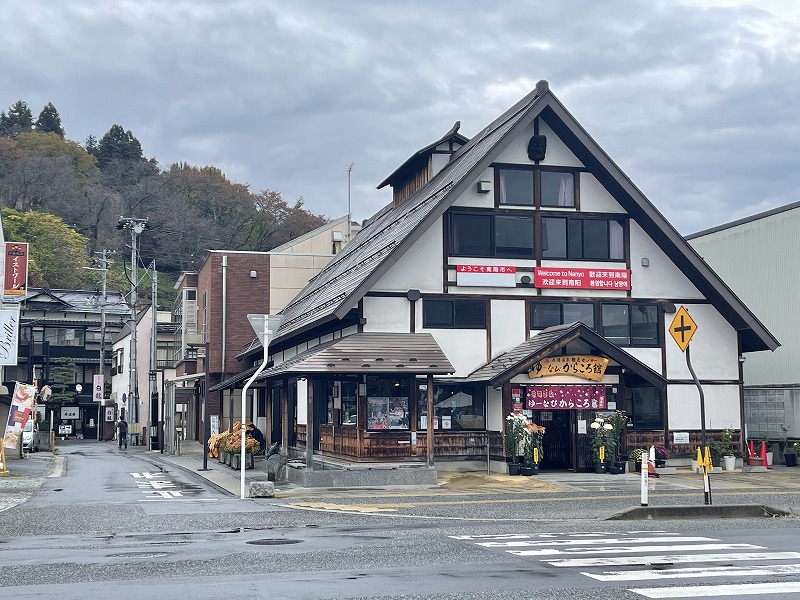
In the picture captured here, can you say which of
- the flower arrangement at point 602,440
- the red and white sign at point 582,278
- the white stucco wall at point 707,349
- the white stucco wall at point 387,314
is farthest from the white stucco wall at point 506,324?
the white stucco wall at point 707,349

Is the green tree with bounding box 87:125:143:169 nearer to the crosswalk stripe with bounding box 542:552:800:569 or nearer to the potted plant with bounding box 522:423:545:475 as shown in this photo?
the potted plant with bounding box 522:423:545:475

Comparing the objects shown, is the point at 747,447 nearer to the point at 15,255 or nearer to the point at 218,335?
the point at 218,335

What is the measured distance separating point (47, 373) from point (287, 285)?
43848 millimetres

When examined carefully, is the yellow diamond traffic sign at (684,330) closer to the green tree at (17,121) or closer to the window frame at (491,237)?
the window frame at (491,237)

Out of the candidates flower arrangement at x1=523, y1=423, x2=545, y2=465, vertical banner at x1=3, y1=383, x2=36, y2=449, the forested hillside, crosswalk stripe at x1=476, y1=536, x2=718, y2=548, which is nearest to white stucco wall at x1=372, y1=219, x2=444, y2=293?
flower arrangement at x1=523, y1=423, x2=545, y2=465

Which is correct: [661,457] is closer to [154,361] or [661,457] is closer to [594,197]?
[594,197]

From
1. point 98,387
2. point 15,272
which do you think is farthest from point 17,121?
point 15,272

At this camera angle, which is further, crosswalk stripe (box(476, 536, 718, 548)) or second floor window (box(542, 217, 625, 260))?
second floor window (box(542, 217, 625, 260))

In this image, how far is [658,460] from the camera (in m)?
28.0

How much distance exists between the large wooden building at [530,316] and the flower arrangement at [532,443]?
1.03 m

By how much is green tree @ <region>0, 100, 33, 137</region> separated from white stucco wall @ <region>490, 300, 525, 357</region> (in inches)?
4106

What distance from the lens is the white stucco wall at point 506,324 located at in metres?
28.8

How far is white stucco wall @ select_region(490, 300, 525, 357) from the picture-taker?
94.6 feet

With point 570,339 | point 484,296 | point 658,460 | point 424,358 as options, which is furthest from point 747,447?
point 424,358
